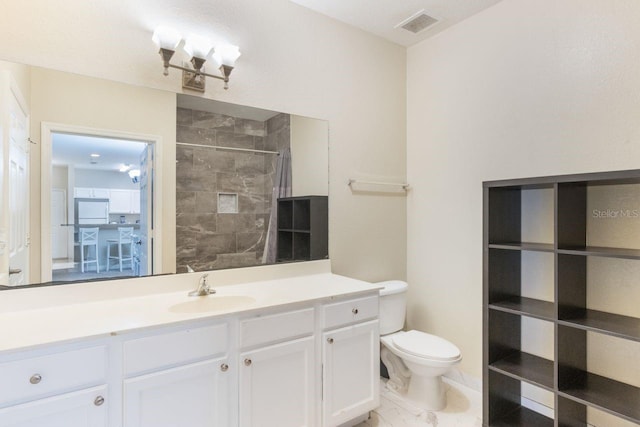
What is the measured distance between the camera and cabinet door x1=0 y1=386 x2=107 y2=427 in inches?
44.0

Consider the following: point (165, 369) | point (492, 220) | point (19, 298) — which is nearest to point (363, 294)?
point (492, 220)

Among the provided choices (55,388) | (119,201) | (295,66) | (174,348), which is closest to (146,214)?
(119,201)

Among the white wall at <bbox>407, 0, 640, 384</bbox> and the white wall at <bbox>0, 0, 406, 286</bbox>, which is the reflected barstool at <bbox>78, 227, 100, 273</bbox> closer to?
the white wall at <bbox>0, 0, 406, 286</bbox>

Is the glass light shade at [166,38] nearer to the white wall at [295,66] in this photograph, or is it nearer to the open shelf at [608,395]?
the white wall at [295,66]

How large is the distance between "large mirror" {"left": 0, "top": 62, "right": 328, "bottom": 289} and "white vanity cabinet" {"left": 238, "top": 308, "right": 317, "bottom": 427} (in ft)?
1.88

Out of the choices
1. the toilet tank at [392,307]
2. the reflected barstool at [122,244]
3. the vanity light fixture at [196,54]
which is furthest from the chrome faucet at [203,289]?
the toilet tank at [392,307]

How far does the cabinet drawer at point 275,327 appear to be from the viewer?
1543mm

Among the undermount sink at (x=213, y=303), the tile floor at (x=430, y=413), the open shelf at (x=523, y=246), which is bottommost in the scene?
the tile floor at (x=430, y=413)

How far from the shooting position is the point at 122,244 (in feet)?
5.67

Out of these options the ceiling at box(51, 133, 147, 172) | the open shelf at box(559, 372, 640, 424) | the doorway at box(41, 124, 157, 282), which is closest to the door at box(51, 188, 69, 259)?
the doorway at box(41, 124, 157, 282)

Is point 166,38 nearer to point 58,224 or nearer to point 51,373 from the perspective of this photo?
point 58,224

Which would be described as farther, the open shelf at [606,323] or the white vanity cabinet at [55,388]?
the open shelf at [606,323]

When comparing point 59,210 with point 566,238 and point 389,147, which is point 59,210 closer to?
point 389,147

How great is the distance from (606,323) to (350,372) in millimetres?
1297
